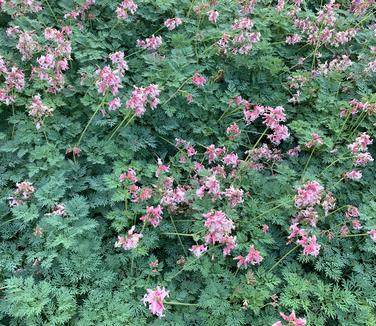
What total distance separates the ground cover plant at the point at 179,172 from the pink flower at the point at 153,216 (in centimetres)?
1

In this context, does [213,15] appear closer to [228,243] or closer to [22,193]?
[228,243]

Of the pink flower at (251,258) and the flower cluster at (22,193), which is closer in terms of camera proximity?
the pink flower at (251,258)

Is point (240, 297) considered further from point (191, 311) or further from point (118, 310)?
point (118, 310)

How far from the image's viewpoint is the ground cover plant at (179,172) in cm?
319

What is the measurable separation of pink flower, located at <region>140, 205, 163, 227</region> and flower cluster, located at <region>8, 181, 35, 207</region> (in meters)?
0.88

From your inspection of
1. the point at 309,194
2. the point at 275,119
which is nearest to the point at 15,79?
the point at 275,119

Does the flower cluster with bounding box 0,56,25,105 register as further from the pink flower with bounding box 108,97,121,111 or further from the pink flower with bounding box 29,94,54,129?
the pink flower with bounding box 108,97,121,111

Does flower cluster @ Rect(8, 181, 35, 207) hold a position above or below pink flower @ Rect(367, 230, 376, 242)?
above

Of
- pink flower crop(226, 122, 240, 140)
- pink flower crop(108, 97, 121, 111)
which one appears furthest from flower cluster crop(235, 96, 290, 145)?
pink flower crop(108, 97, 121, 111)

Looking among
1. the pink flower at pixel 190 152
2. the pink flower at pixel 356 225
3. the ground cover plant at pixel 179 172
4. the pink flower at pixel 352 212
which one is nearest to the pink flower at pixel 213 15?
the ground cover plant at pixel 179 172

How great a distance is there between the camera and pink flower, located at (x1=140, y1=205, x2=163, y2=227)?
3264 mm

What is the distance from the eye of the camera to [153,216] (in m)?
3.30

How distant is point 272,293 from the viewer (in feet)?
11.1

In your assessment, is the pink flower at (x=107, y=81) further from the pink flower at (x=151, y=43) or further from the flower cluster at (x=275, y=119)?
the flower cluster at (x=275, y=119)
